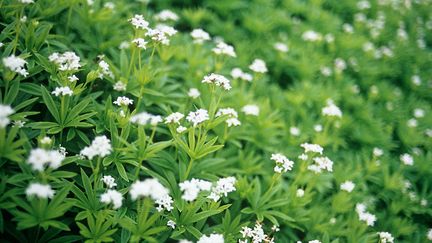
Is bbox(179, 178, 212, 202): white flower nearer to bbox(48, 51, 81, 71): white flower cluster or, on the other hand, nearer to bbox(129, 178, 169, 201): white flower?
bbox(129, 178, 169, 201): white flower

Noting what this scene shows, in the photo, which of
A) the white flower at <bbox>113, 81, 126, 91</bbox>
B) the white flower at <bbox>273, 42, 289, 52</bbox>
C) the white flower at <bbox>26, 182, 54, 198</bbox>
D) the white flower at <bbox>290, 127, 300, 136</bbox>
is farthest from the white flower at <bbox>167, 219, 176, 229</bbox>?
the white flower at <bbox>273, 42, 289, 52</bbox>

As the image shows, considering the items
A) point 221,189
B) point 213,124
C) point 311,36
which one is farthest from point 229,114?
point 311,36

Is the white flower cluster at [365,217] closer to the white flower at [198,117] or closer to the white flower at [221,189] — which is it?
the white flower at [221,189]

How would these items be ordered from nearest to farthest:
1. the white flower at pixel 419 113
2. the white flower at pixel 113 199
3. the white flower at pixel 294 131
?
the white flower at pixel 113 199
the white flower at pixel 294 131
the white flower at pixel 419 113

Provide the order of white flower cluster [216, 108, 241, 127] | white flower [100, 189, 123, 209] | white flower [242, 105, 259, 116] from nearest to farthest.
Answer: white flower [100, 189, 123, 209] < white flower cluster [216, 108, 241, 127] < white flower [242, 105, 259, 116]

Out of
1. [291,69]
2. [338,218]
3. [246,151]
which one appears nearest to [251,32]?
[291,69]

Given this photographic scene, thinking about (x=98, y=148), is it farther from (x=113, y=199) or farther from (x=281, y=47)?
(x=281, y=47)

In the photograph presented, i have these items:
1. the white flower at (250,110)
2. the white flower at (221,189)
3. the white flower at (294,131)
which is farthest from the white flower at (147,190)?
the white flower at (294,131)

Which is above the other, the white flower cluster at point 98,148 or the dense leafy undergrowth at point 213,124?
the white flower cluster at point 98,148

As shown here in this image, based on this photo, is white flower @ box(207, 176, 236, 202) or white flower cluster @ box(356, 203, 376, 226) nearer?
white flower @ box(207, 176, 236, 202)
